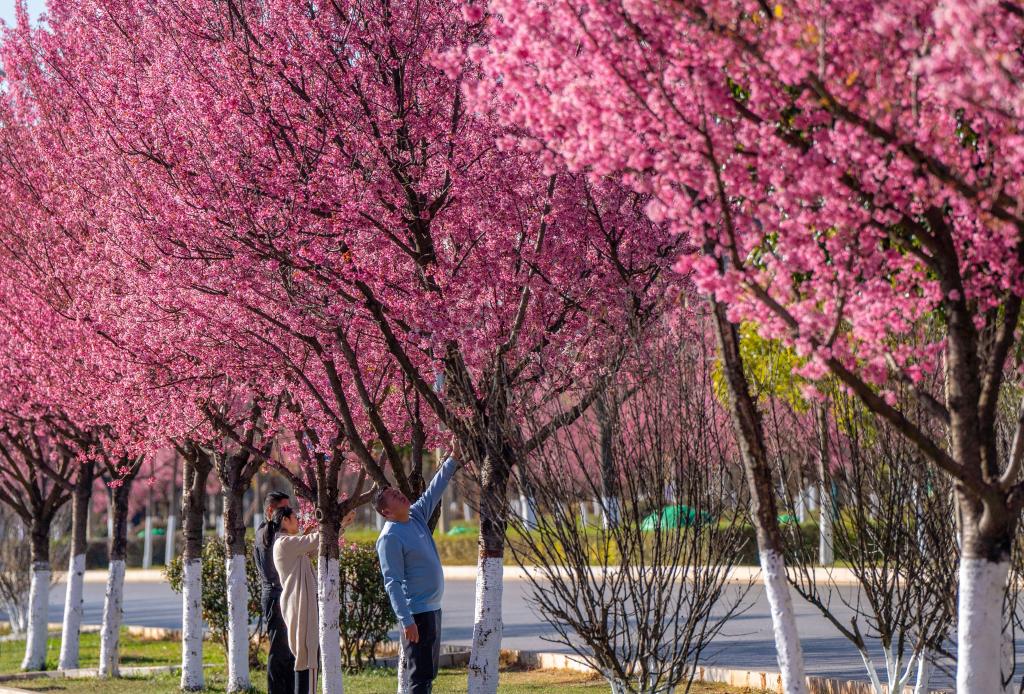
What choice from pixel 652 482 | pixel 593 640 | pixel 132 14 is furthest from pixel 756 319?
pixel 132 14

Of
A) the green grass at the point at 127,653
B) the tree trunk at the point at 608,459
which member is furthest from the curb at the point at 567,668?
the tree trunk at the point at 608,459

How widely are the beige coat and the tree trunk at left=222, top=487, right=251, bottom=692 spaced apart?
8.41 feet

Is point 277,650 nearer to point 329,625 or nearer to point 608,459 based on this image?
point 329,625

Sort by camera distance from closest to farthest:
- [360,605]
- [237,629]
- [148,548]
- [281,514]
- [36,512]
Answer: [281,514]
[237,629]
[360,605]
[36,512]
[148,548]

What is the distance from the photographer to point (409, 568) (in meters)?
8.52

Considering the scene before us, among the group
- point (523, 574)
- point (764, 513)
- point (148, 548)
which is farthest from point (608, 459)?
point (148, 548)

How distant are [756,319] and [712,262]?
0.39 metres

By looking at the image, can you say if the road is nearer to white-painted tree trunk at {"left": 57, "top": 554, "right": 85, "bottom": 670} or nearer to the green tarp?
the green tarp

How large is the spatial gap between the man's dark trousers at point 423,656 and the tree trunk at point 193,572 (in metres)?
5.61

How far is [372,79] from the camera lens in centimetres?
920

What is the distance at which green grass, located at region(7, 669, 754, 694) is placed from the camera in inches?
492

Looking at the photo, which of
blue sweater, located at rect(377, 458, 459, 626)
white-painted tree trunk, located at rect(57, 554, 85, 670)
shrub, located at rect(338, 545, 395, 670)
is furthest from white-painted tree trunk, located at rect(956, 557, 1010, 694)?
white-painted tree trunk, located at rect(57, 554, 85, 670)

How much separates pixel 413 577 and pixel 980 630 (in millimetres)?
4101

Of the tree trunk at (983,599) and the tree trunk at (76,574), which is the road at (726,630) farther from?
the tree trunk at (76,574)
